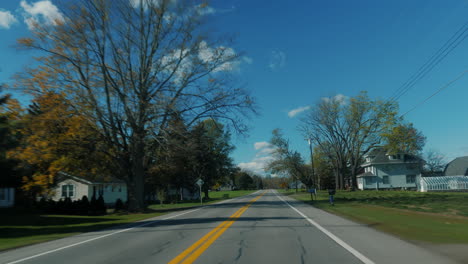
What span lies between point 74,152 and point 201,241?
1855 centimetres

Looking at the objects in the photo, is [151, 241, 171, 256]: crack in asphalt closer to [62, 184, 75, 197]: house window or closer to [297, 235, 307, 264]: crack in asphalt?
[297, 235, 307, 264]: crack in asphalt

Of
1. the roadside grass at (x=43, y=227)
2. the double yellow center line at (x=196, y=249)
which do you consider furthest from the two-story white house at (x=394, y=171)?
the double yellow center line at (x=196, y=249)

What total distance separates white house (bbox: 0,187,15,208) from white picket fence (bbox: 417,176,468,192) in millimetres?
47141

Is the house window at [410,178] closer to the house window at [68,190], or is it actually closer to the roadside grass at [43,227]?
the roadside grass at [43,227]

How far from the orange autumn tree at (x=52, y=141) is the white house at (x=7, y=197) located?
27.9 feet

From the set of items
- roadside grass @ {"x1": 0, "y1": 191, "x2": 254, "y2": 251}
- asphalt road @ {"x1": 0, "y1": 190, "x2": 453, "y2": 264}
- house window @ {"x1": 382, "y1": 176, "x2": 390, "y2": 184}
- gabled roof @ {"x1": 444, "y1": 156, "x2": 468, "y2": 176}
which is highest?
gabled roof @ {"x1": 444, "y1": 156, "x2": 468, "y2": 176}

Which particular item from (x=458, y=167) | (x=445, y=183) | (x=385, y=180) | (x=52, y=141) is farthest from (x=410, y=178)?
(x=52, y=141)

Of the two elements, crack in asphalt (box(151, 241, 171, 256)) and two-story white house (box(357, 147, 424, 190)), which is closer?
crack in asphalt (box(151, 241, 171, 256))

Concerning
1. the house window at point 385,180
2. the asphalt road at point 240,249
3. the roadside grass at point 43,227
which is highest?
the house window at point 385,180

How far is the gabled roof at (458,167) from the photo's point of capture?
190 ft

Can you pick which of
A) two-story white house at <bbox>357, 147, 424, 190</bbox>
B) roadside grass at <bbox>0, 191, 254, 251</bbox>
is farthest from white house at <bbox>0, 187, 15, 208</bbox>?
two-story white house at <bbox>357, 147, 424, 190</bbox>

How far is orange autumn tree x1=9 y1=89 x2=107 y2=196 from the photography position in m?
22.5

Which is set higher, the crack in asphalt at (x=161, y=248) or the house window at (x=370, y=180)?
the house window at (x=370, y=180)

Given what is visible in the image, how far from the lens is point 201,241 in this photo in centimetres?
972
